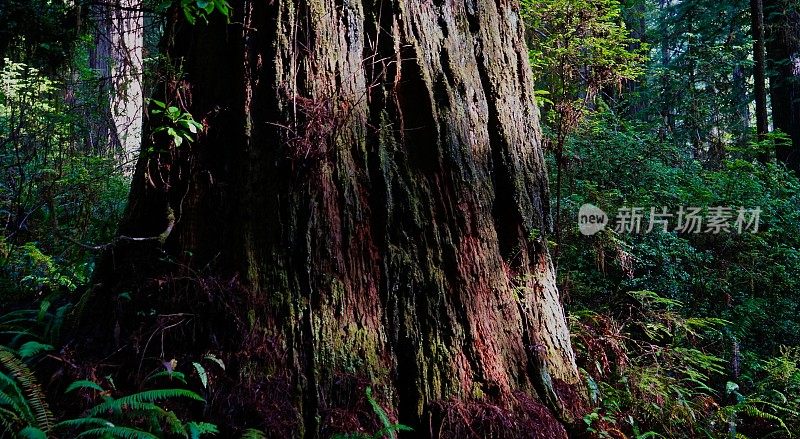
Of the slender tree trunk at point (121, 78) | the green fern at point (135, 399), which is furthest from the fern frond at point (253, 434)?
the slender tree trunk at point (121, 78)

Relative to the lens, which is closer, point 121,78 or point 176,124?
point 176,124

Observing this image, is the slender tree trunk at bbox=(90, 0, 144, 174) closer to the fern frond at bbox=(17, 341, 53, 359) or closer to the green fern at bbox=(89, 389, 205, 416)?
the fern frond at bbox=(17, 341, 53, 359)

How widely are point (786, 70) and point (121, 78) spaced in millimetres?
12339

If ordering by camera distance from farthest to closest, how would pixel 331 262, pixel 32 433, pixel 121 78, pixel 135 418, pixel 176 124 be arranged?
pixel 121 78, pixel 176 124, pixel 331 262, pixel 135 418, pixel 32 433

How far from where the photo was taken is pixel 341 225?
10.5 feet

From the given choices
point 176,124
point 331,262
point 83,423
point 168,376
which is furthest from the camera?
point 176,124

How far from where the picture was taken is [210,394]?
2969 millimetres

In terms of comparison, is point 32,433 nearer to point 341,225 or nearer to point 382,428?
point 382,428

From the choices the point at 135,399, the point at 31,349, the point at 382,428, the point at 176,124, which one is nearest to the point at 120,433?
the point at 135,399

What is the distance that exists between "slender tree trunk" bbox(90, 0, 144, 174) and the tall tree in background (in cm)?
1123

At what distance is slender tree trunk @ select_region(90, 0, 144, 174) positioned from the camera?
366 cm

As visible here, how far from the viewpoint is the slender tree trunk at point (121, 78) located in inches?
144

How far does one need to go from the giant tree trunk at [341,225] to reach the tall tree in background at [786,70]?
1021 centimetres

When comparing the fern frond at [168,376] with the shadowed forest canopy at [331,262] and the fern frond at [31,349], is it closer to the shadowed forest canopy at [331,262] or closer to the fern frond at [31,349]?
the shadowed forest canopy at [331,262]
